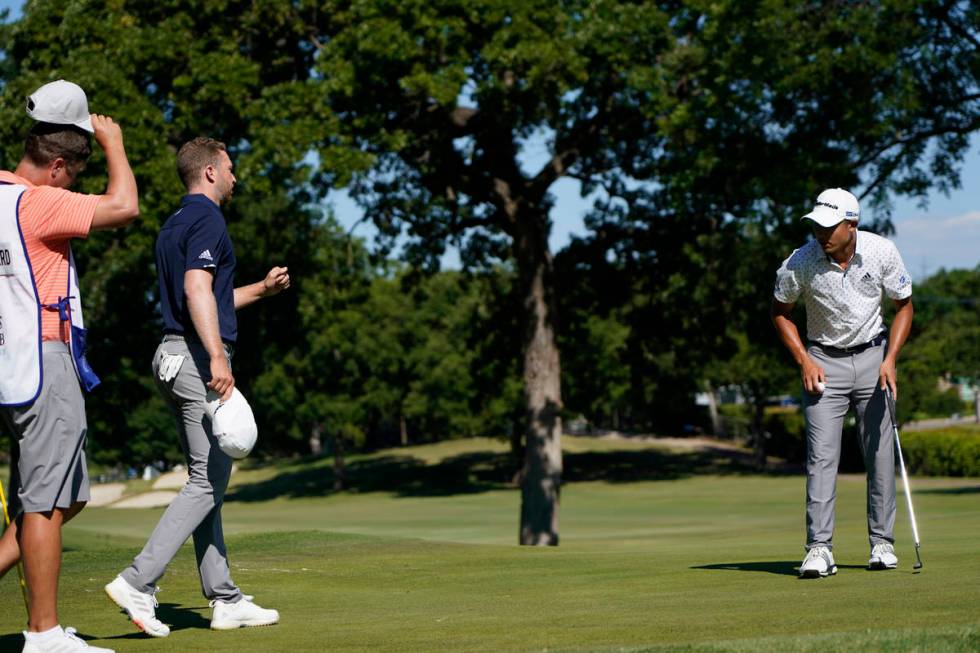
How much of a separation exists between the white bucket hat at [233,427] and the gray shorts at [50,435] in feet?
2.50

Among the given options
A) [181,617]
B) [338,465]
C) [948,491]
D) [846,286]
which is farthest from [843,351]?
[338,465]

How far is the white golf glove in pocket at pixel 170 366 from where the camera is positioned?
635 centimetres

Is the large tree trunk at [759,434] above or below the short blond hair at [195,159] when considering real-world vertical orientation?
below

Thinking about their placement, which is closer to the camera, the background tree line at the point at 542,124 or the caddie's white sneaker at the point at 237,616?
the caddie's white sneaker at the point at 237,616

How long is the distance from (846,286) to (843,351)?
0.45m

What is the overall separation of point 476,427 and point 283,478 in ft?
32.6

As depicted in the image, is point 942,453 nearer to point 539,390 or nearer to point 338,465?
point 338,465

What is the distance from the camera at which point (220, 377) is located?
6094 mm

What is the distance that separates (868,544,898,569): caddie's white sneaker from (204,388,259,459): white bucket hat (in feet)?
13.9

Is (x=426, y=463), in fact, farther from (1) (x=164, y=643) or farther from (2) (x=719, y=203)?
(1) (x=164, y=643)

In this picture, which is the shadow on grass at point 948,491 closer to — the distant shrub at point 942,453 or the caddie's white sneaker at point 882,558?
the distant shrub at point 942,453

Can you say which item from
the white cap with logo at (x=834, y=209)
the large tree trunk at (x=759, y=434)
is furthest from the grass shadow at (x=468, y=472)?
the white cap with logo at (x=834, y=209)

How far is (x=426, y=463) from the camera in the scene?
6081cm

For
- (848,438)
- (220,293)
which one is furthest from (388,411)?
(220,293)
